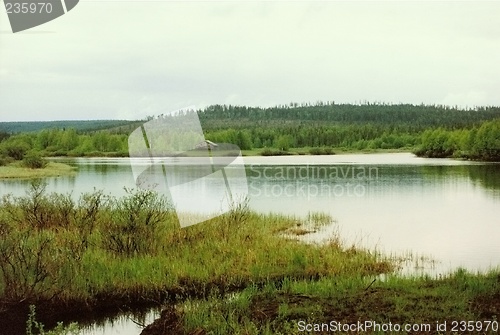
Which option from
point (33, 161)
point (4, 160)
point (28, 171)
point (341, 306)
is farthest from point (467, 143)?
point (341, 306)

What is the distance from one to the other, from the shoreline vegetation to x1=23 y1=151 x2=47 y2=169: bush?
11498 millimetres

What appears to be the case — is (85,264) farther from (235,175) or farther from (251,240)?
(235,175)

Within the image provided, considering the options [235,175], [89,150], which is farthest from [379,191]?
[89,150]

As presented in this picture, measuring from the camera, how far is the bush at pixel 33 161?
866 inches

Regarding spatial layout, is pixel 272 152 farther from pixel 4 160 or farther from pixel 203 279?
pixel 203 279

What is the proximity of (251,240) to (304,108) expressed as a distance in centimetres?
6944

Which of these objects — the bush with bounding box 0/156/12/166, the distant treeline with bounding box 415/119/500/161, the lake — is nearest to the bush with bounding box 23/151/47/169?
the bush with bounding box 0/156/12/166

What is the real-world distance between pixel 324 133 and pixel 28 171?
1410 inches

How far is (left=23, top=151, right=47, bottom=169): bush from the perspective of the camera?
72.2 feet

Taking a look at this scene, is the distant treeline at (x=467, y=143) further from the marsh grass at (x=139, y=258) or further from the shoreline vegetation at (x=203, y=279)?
the shoreline vegetation at (x=203, y=279)

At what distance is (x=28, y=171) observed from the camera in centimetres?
2200

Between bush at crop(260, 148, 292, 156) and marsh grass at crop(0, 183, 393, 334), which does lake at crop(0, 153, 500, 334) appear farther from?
bush at crop(260, 148, 292, 156)

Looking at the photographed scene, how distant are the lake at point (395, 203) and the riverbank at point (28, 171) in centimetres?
61

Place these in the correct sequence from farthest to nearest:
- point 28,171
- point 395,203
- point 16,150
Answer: point 28,171
point 16,150
point 395,203
